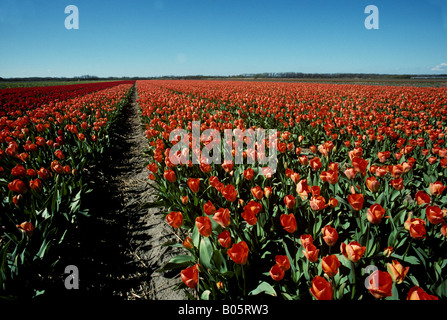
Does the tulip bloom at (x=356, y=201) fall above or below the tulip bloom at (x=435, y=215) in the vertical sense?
above

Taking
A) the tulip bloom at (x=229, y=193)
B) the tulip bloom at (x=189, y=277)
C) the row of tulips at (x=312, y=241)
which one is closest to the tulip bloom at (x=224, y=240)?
the row of tulips at (x=312, y=241)

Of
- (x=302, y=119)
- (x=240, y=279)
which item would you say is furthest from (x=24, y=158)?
(x=302, y=119)

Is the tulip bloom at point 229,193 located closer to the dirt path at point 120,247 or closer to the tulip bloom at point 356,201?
the tulip bloom at point 356,201

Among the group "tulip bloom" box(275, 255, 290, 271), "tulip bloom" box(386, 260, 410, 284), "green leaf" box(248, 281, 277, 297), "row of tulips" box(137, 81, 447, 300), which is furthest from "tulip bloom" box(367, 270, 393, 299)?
"green leaf" box(248, 281, 277, 297)

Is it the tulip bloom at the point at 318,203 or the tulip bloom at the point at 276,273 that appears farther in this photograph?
the tulip bloom at the point at 318,203

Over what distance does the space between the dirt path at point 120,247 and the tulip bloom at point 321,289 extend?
1484 millimetres

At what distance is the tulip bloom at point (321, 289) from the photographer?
1212mm

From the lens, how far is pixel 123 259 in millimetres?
2703

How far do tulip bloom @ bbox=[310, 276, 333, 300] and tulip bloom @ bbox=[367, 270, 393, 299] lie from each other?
0.71ft

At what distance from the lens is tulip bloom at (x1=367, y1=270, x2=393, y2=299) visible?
1152 mm

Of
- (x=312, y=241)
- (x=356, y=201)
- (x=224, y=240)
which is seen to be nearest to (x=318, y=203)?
(x=356, y=201)

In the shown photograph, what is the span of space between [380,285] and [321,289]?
306 millimetres
